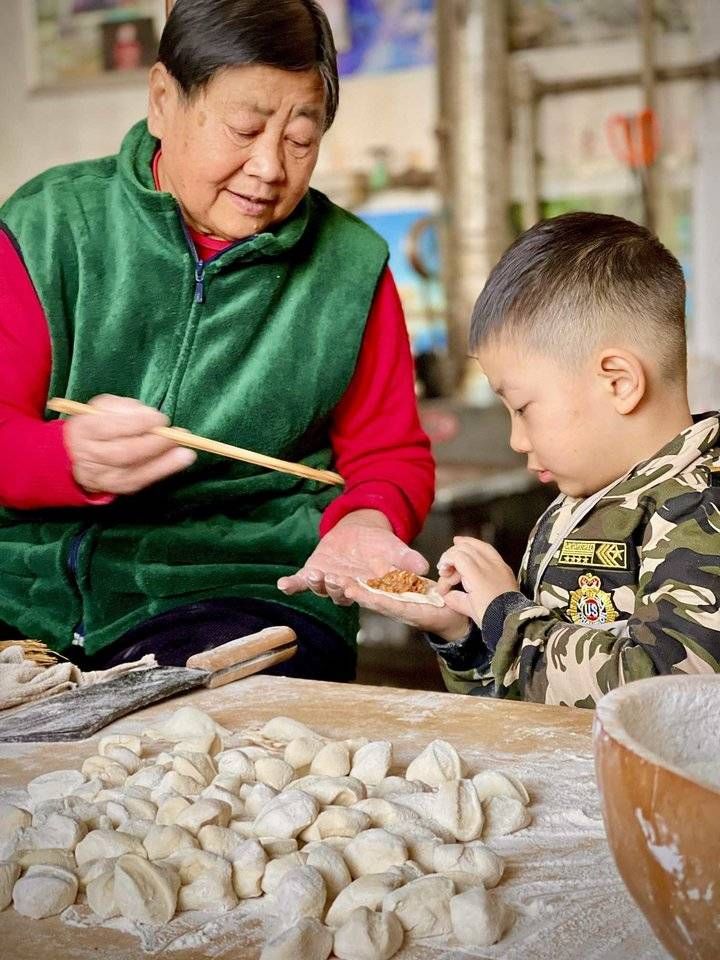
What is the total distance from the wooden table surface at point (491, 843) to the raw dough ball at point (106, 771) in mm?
69

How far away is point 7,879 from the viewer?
92 centimetres

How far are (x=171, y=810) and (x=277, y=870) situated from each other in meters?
0.15

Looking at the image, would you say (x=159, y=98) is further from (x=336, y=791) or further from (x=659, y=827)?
(x=659, y=827)

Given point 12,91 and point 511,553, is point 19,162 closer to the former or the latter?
point 12,91

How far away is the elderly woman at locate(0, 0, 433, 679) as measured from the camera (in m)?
1.82

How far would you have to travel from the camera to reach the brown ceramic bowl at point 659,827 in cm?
65

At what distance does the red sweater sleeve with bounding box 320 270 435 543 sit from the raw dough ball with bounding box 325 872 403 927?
1.20 meters

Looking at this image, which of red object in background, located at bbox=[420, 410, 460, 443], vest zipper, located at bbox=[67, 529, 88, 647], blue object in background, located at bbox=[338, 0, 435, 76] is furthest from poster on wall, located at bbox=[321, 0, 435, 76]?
vest zipper, located at bbox=[67, 529, 88, 647]

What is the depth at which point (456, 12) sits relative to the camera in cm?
517

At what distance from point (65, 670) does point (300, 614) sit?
0.55 meters

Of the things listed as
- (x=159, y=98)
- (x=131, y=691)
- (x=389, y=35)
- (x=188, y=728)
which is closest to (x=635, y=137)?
(x=389, y=35)

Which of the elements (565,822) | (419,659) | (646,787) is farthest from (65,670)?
(419,659)

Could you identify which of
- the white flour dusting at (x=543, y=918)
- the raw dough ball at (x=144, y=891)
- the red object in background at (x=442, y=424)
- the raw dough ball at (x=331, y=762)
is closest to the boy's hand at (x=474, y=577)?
the raw dough ball at (x=331, y=762)

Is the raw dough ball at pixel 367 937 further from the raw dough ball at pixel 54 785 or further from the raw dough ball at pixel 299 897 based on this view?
the raw dough ball at pixel 54 785
